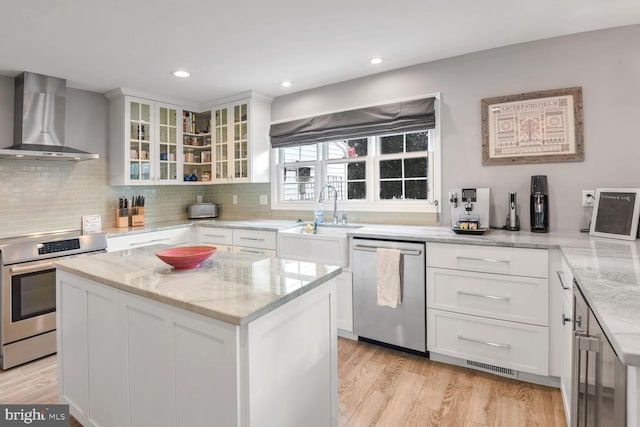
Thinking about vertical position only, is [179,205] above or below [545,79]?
below

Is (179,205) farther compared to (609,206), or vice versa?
(179,205)

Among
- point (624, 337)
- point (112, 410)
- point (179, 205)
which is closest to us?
point (624, 337)

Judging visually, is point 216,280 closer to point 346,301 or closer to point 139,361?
point 139,361

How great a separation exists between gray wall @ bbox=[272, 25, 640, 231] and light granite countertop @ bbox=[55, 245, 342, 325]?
6.17 feet

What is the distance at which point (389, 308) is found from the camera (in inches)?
103

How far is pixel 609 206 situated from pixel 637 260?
0.92 m

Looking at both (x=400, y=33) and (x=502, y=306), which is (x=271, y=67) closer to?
(x=400, y=33)

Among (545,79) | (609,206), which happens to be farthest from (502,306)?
(545,79)

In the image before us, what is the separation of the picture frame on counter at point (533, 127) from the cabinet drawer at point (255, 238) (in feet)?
6.54

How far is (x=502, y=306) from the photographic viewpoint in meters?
2.22

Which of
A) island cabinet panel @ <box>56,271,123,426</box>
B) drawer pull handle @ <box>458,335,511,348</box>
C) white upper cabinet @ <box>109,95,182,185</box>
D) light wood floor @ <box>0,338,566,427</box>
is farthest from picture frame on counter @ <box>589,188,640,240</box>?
white upper cabinet @ <box>109,95,182,185</box>

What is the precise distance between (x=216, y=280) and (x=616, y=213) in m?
2.51

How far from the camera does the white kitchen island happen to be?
1130 millimetres

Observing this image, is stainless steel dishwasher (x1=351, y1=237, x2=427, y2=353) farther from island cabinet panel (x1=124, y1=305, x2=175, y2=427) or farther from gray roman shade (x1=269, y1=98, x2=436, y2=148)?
island cabinet panel (x1=124, y1=305, x2=175, y2=427)
